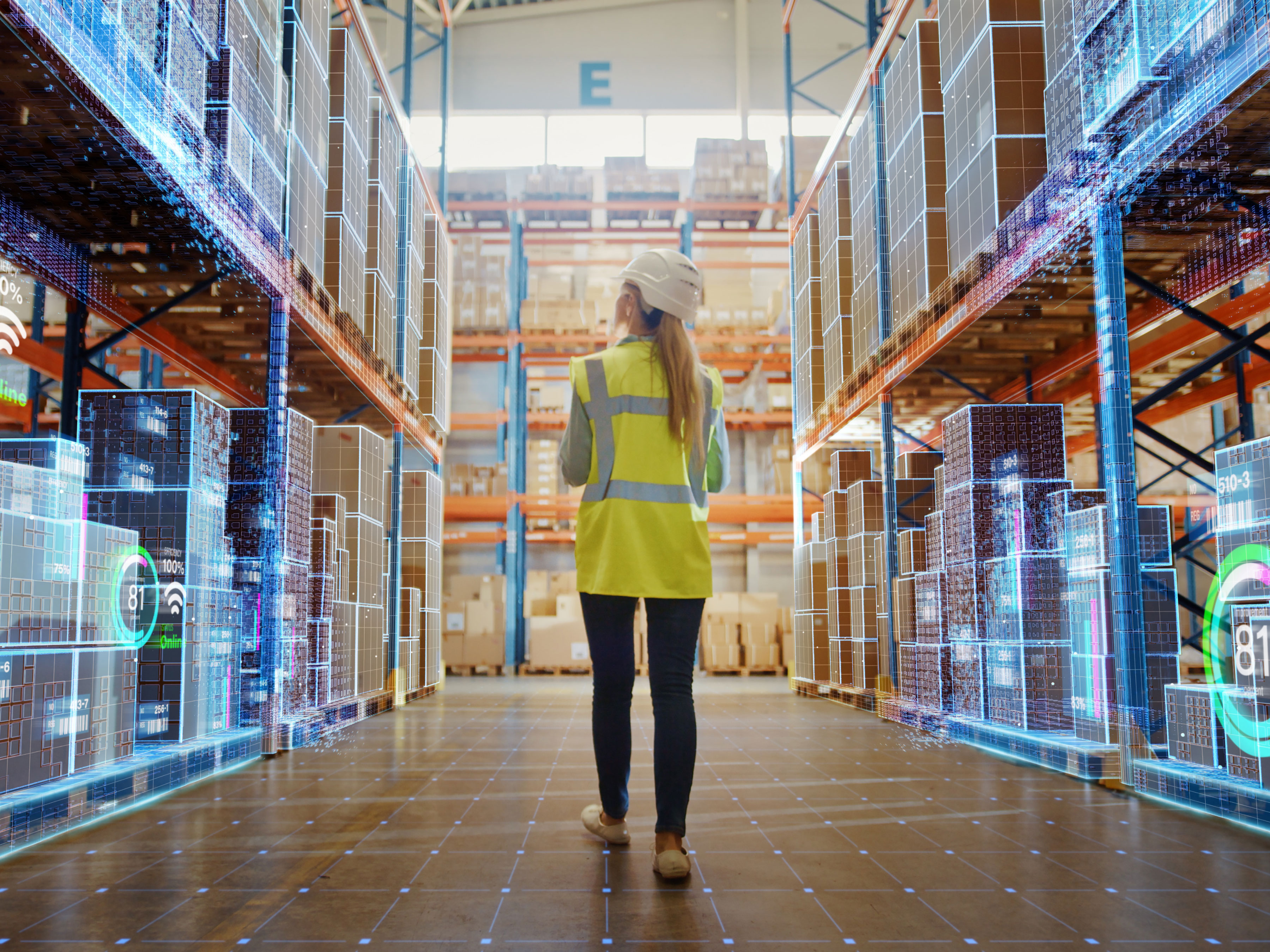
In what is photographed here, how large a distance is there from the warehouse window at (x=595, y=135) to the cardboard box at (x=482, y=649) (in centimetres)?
1001

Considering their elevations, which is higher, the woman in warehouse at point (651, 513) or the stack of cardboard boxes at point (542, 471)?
the stack of cardboard boxes at point (542, 471)

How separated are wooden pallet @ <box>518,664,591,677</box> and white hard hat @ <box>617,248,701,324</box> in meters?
11.2

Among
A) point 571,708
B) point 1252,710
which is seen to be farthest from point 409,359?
point 1252,710

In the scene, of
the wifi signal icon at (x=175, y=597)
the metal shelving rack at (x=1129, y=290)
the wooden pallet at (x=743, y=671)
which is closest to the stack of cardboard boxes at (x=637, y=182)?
the wooden pallet at (x=743, y=671)

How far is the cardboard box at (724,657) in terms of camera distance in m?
13.9

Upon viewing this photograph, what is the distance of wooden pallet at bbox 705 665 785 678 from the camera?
13930mm

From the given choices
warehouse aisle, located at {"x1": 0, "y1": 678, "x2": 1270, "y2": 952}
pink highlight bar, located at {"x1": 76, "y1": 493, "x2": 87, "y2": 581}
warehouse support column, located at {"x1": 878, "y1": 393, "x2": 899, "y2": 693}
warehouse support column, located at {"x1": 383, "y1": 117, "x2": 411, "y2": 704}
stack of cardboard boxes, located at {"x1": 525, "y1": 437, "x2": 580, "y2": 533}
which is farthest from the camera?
stack of cardboard boxes, located at {"x1": 525, "y1": 437, "x2": 580, "y2": 533}

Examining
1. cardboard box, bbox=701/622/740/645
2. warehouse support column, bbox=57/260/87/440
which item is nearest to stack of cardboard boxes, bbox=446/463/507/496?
cardboard box, bbox=701/622/740/645

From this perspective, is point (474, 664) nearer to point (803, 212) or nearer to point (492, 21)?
point (803, 212)

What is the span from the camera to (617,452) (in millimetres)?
2736

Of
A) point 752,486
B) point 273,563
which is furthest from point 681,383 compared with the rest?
point 752,486

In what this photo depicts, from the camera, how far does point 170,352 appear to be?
7.09m

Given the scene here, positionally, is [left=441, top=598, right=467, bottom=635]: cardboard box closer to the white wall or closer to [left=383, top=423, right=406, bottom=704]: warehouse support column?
[left=383, top=423, right=406, bottom=704]: warehouse support column

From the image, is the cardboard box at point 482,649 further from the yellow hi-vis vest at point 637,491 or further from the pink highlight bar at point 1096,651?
the yellow hi-vis vest at point 637,491
